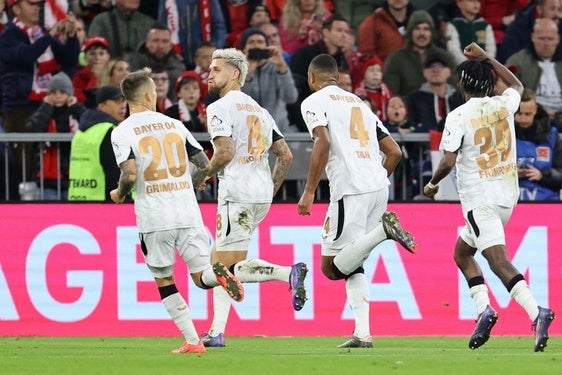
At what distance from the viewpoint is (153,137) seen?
11.1m

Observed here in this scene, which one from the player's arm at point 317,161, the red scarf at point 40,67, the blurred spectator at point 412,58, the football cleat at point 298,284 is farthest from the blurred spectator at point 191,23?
the football cleat at point 298,284

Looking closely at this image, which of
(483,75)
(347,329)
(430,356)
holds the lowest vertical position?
(347,329)

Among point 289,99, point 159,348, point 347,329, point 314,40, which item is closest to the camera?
point 159,348

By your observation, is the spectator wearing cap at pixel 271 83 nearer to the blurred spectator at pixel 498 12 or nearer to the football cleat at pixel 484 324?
the blurred spectator at pixel 498 12

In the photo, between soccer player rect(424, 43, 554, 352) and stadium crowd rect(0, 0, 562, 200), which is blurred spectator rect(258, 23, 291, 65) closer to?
stadium crowd rect(0, 0, 562, 200)

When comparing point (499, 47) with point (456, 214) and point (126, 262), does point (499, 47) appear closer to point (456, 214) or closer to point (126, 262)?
point (456, 214)

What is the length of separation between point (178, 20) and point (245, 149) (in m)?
6.51

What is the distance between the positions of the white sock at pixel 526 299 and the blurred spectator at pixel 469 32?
25.2 feet

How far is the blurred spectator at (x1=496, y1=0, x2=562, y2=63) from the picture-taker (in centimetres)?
1889

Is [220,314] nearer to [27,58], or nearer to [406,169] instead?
[406,169]

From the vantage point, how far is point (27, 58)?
17703 mm

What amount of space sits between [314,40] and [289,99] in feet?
5.01

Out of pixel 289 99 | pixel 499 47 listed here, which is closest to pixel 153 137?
pixel 289 99

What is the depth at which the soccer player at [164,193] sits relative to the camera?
11.1m
